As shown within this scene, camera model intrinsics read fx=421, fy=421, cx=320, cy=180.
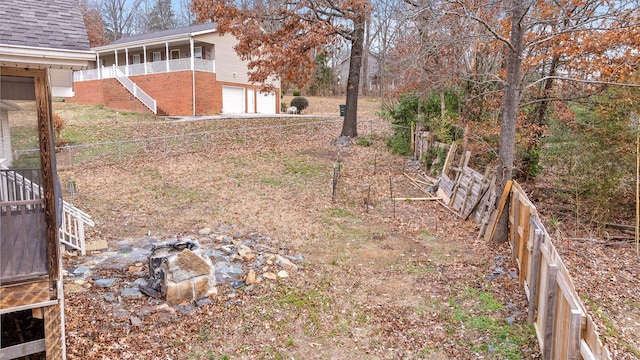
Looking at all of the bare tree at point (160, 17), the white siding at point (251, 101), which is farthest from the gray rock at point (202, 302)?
the bare tree at point (160, 17)

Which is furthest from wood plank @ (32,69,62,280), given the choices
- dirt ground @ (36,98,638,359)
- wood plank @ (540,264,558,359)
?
wood plank @ (540,264,558,359)

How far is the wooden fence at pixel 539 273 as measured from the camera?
3.54 meters

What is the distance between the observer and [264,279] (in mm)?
6906

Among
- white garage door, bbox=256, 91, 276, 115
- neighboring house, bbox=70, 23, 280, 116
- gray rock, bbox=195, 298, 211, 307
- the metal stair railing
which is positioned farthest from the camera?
white garage door, bbox=256, 91, 276, 115

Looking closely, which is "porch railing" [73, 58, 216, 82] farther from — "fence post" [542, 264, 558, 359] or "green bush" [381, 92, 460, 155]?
"fence post" [542, 264, 558, 359]

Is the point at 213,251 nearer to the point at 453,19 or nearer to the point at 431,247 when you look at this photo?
the point at 431,247

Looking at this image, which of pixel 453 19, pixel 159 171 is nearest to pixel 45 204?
pixel 453 19

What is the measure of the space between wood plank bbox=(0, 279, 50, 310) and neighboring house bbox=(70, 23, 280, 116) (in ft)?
66.0

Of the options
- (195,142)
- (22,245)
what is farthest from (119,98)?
(22,245)

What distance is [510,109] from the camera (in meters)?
8.31

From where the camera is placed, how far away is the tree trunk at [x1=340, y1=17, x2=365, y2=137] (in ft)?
56.9

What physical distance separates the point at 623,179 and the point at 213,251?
938cm

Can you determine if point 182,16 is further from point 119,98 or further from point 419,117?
point 419,117

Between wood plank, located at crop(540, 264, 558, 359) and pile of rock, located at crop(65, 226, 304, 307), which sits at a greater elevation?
wood plank, located at crop(540, 264, 558, 359)
